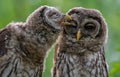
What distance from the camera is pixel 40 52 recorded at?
9.37 metres

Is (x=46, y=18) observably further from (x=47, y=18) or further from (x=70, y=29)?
(x=70, y=29)

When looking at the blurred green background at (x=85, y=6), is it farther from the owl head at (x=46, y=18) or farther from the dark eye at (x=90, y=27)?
the owl head at (x=46, y=18)

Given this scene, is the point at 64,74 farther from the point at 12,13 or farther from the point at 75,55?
the point at 12,13

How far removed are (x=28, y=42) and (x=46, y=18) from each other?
316 millimetres

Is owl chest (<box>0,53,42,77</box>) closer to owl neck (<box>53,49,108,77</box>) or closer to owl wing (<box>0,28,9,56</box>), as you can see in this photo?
owl wing (<box>0,28,9,56</box>)

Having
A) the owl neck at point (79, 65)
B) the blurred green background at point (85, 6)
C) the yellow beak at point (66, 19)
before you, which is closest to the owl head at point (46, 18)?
the yellow beak at point (66, 19)

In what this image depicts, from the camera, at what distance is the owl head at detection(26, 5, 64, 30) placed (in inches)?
363

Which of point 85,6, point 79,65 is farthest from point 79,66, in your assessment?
point 85,6

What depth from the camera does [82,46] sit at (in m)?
9.92

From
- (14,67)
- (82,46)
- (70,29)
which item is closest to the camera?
(14,67)

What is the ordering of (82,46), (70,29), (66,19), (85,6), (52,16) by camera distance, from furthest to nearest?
(85,6) < (82,46) < (70,29) < (66,19) < (52,16)

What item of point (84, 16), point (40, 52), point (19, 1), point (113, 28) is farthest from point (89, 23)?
point (19, 1)

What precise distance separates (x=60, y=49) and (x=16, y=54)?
698mm

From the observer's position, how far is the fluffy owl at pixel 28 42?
30.4 feet
